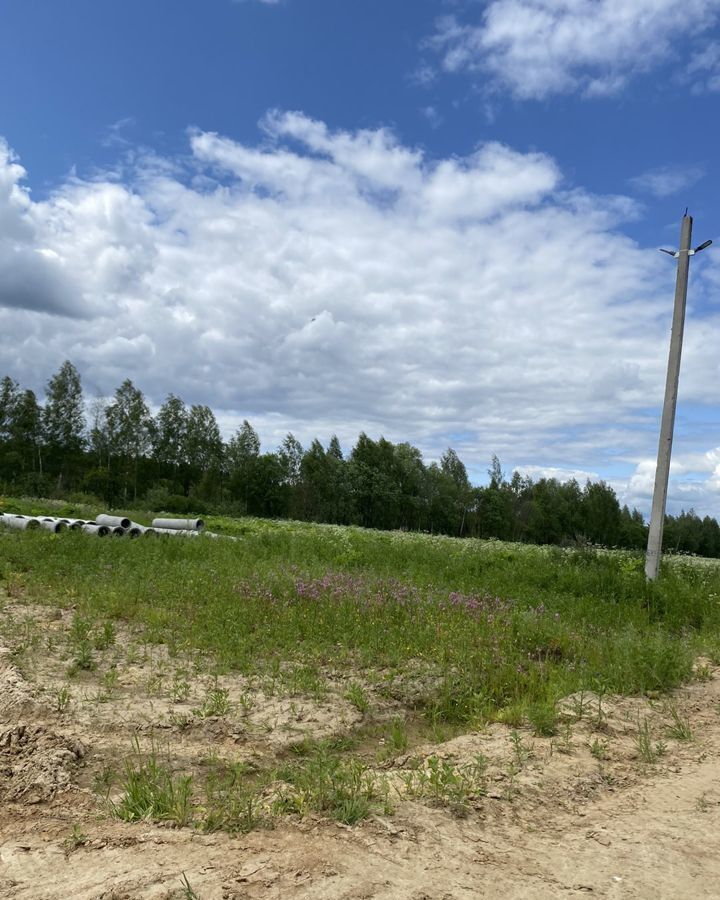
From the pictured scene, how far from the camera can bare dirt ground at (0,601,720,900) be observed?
10.5ft

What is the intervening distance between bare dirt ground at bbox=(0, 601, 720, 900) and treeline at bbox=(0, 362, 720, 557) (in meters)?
42.3

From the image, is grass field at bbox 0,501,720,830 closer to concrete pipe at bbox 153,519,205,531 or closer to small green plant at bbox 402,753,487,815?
small green plant at bbox 402,753,487,815

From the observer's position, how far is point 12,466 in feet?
189

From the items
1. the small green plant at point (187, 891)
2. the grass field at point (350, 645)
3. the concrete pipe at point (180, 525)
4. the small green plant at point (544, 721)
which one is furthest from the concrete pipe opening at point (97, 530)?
the small green plant at point (187, 891)

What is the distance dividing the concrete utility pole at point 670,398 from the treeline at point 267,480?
34.2 metres

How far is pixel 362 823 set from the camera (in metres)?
3.76

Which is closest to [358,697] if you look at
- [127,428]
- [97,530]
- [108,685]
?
[108,685]

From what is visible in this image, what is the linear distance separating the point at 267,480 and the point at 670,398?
2284 inches

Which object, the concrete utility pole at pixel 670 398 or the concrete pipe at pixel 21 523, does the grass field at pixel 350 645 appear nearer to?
the concrete utility pole at pixel 670 398

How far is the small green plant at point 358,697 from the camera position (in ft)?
20.0

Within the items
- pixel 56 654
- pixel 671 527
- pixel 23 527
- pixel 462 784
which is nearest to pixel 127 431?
pixel 23 527

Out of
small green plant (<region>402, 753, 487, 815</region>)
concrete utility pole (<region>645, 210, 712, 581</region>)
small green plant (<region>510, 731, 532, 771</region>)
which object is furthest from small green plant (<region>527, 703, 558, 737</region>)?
concrete utility pole (<region>645, 210, 712, 581</region>)

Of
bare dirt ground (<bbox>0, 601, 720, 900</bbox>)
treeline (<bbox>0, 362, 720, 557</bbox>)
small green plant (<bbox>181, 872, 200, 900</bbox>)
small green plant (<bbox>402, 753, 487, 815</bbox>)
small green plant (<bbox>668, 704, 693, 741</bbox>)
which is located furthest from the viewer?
treeline (<bbox>0, 362, 720, 557</bbox>)

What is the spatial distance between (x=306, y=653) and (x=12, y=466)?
58347 millimetres
